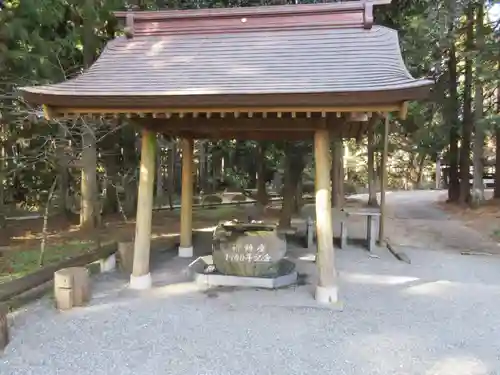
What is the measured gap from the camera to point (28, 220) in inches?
508

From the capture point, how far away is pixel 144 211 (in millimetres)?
5762

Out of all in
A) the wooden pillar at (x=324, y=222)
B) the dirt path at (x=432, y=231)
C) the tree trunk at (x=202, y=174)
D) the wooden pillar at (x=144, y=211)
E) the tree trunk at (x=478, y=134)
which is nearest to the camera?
the wooden pillar at (x=324, y=222)

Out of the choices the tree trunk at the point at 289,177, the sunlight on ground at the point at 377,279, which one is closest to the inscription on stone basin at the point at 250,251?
the sunlight on ground at the point at 377,279

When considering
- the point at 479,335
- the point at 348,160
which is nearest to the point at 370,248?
the point at 479,335

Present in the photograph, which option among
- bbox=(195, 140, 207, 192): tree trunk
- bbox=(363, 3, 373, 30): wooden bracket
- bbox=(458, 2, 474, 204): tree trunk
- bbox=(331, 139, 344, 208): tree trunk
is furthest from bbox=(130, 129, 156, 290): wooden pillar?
bbox=(195, 140, 207, 192): tree trunk

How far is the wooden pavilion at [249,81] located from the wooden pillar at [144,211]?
0.04 ft

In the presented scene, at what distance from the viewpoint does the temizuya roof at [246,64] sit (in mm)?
4566

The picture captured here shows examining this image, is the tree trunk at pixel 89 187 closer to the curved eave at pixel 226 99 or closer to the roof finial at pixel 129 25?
the roof finial at pixel 129 25

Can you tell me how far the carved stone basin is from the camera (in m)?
6.03

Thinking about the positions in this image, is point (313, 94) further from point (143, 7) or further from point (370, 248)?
point (143, 7)

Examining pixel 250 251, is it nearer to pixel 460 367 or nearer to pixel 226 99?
pixel 226 99

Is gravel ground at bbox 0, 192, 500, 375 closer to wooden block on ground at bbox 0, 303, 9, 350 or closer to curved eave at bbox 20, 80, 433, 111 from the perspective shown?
wooden block on ground at bbox 0, 303, 9, 350

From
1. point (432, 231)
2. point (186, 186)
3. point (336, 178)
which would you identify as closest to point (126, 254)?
point (186, 186)

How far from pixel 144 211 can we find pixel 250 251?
1534 mm
